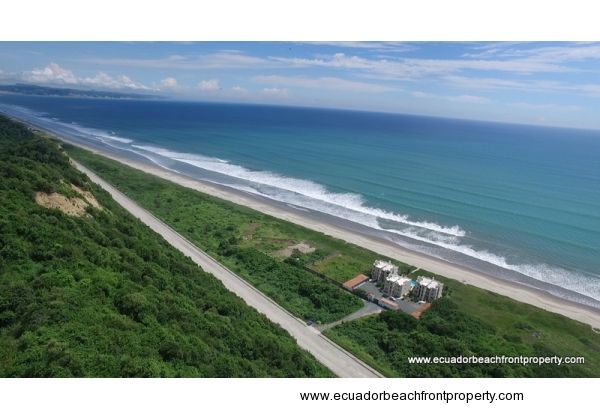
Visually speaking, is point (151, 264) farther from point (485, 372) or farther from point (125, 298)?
point (485, 372)

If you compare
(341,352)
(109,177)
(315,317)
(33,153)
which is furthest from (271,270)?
(109,177)

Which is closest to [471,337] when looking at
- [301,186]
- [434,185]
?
[301,186]

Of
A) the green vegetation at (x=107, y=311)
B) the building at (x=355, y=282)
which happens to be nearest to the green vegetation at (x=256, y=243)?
the building at (x=355, y=282)

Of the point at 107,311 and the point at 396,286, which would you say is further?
the point at 396,286

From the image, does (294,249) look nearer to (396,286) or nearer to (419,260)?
(396,286)

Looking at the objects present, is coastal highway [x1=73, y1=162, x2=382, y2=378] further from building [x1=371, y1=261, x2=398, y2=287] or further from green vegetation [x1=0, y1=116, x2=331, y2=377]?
building [x1=371, y1=261, x2=398, y2=287]

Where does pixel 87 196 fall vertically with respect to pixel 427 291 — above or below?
above

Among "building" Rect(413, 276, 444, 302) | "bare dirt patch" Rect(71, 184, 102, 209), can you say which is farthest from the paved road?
"bare dirt patch" Rect(71, 184, 102, 209)
